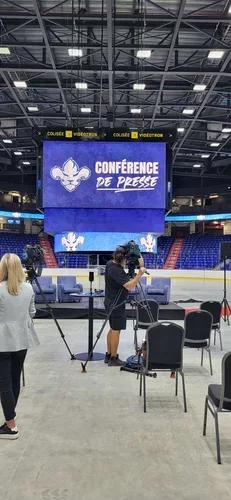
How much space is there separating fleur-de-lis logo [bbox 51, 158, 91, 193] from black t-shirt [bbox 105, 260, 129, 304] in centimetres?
253

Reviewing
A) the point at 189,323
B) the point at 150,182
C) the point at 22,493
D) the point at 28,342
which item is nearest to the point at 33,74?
the point at 150,182

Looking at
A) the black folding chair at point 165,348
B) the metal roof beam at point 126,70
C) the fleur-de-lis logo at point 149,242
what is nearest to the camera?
the black folding chair at point 165,348

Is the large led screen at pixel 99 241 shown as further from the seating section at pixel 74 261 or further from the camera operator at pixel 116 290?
the seating section at pixel 74 261

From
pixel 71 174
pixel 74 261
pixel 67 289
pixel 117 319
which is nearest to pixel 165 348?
pixel 117 319

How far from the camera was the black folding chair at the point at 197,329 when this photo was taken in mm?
4668

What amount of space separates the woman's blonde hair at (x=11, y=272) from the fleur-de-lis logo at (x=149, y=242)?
625cm

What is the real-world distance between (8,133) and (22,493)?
65.7ft

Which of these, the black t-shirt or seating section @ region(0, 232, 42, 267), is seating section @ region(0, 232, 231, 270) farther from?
the black t-shirt

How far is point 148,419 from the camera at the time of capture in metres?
3.25

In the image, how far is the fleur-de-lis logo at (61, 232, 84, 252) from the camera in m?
8.23

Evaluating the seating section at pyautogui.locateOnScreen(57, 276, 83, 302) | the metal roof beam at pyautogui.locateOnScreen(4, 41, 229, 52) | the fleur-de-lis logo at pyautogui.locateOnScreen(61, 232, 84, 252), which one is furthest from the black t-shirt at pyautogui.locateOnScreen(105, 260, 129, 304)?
the metal roof beam at pyautogui.locateOnScreen(4, 41, 229, 52)

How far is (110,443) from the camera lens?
9.15 feet

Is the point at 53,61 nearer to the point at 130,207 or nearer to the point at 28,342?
the point at 130,207

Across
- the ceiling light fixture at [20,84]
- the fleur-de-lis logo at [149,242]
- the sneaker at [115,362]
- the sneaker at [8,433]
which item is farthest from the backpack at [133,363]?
the ceiling light fixture at [20,84]
